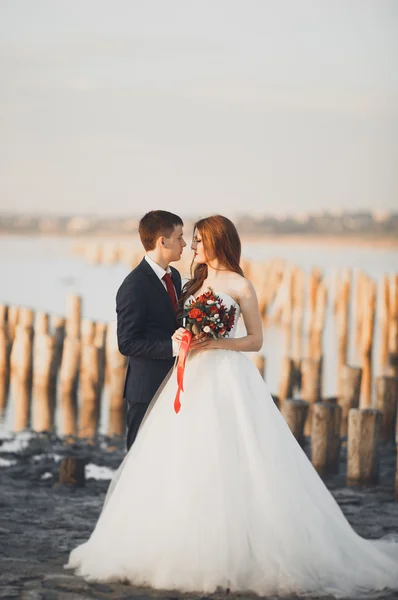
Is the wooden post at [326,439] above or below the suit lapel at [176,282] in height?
below

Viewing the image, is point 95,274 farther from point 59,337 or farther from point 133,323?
point 133,323

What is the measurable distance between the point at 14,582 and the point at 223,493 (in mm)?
1086

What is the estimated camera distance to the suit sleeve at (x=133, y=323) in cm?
572

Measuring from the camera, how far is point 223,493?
5.31 m

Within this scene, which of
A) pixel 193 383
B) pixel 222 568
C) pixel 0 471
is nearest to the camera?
pixel 222 568

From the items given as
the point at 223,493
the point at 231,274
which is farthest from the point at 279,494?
the point at 231,274

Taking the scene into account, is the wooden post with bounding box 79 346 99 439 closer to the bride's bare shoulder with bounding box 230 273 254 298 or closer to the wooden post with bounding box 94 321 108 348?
the wooden post with bounding box 94 321 108 348

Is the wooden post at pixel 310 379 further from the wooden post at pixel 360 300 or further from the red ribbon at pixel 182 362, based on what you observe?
the wooden post at pixel 360 300

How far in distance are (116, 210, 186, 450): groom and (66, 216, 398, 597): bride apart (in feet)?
0.55

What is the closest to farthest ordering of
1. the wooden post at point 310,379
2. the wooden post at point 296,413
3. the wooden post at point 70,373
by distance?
the wooden post at point 296,413, the wooden post at point 310,379, the wooden post at point 70,373

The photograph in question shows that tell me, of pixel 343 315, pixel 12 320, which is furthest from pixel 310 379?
pixel 343 315

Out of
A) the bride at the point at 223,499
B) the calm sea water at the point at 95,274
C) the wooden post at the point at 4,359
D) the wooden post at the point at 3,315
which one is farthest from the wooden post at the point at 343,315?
the bride at the point at 223,499

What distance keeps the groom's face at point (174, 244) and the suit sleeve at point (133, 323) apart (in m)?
0.22

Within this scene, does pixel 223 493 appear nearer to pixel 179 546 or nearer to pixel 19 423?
pixel 179 546
